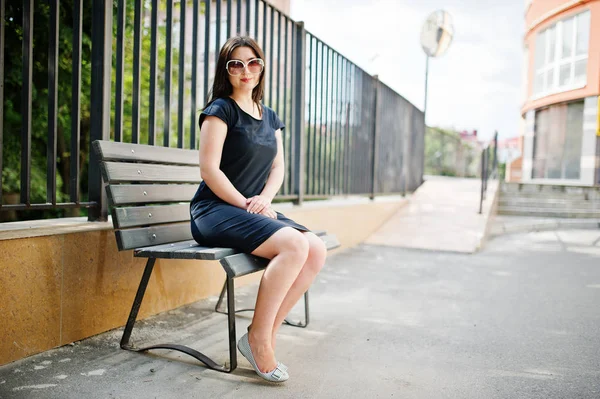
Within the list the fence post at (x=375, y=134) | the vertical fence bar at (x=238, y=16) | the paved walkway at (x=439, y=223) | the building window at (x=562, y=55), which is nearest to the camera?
the vertical fence bar at (x=238, y=16)

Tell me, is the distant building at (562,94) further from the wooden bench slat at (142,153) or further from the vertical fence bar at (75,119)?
the vertical fence bar at (75,119)

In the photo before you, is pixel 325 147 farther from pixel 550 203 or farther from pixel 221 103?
pixel 550 203

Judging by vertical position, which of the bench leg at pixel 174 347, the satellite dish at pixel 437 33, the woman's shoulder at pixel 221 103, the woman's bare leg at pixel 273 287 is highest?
the satellite dish at pixel 437 33

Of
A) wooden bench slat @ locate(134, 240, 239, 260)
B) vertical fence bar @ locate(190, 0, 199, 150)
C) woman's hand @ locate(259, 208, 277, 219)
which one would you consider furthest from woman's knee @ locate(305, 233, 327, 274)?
vertical fence bar @ locate(190, 0, 199, 150)

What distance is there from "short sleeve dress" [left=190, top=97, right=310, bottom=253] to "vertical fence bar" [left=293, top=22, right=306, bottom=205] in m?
2.51

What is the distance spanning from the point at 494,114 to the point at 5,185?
37.6 m

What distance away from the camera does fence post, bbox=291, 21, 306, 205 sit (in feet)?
17.5

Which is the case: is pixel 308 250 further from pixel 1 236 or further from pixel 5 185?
pixel 5 185

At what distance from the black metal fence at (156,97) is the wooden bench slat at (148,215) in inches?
14.3

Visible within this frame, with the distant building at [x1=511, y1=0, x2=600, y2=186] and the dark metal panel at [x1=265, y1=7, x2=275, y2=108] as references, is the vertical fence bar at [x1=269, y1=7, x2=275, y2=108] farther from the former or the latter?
the distant building at [x1=511, y1=0, x2=600, y2=186]

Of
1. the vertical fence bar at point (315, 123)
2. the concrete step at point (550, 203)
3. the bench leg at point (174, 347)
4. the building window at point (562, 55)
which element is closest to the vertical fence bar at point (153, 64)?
the bench leg at point (174, 347)

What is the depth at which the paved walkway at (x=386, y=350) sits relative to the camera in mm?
2158

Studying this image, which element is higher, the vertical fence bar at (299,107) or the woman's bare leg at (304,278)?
the vertical fence bar at (299,107)

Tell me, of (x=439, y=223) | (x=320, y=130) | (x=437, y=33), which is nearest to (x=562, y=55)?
(x=437, y=33)
